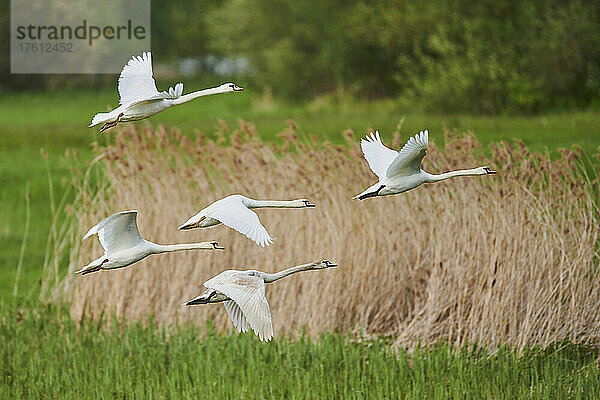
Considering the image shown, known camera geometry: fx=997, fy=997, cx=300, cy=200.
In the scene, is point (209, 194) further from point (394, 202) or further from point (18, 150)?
point (18, 150)

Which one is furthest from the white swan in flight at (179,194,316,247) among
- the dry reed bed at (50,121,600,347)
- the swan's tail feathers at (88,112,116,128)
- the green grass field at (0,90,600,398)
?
the dry reed bed at (50,121,600,347)

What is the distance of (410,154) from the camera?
78.6 inches

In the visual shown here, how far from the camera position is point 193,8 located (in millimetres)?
31766

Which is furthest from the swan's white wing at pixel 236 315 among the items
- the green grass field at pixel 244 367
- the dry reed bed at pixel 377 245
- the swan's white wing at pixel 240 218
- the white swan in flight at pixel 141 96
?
the dry reed bed at pixel 377 245

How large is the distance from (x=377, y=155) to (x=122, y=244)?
593 millimetres

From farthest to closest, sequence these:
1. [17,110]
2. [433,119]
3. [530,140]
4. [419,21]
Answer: [17,110] < [419,21] < [433,119] < [530,140]

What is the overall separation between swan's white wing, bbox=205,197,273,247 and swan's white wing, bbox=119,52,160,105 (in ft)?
1.12

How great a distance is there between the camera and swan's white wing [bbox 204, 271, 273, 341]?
6.59 ft

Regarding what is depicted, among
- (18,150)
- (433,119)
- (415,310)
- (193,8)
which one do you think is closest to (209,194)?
(415,310)

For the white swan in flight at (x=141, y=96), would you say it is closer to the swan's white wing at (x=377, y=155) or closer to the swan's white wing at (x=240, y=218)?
the swan's white wing at (x=240, y=218)

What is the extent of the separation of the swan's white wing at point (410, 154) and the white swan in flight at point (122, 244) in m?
0.45

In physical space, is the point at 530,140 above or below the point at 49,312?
above

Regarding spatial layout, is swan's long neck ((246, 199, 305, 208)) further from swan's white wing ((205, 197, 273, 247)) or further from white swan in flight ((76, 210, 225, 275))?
white swan in flight ((76, 210, 225, 275))

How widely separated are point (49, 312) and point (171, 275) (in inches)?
38.3
